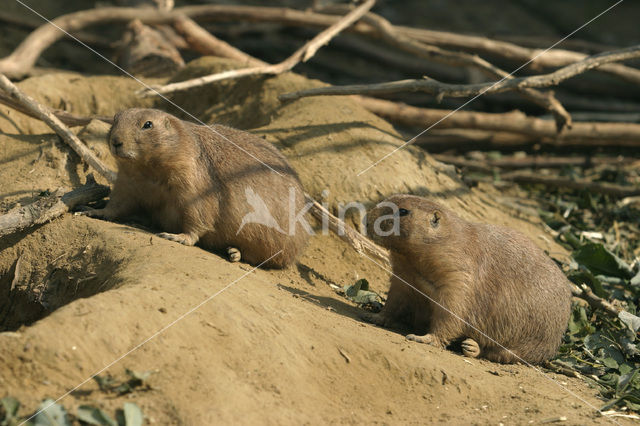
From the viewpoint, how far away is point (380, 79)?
47.8ft

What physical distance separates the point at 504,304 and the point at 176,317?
9.75 ft

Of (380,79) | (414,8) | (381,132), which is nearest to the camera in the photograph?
(381,132)

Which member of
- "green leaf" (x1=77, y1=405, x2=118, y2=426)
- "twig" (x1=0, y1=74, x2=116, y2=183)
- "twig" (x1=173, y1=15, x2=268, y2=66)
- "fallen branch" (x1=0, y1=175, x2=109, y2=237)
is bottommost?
"green leaf" (x1=77, y1=405, x2=118, y2=426)

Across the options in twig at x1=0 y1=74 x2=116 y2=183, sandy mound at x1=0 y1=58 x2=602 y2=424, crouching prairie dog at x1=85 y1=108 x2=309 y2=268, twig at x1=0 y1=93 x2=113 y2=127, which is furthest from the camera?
twig at x1=0 y1=93 x2=113 y2=127

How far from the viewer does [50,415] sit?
375 cm

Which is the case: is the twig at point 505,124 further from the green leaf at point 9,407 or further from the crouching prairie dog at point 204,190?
the green leaf at point 9,407

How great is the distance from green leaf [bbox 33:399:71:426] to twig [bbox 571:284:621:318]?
517 centimetres

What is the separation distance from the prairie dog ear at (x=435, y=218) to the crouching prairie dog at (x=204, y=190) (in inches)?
55.6

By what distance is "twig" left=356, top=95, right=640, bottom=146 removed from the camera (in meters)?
11.0

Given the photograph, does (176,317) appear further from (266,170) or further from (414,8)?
(414,8)

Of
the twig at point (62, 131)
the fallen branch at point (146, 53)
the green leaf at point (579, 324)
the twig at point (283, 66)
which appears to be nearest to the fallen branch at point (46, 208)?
the twig at point (62, 131)

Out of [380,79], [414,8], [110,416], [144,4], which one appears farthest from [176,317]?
[414,8]

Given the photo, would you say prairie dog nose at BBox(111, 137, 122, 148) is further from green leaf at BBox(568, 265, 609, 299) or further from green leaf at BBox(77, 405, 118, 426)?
green leaf at BBox(568, 265, 609, 299)

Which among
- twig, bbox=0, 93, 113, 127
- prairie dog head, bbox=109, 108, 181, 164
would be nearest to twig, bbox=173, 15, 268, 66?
twig, bbox=0, 93, 113, 127
